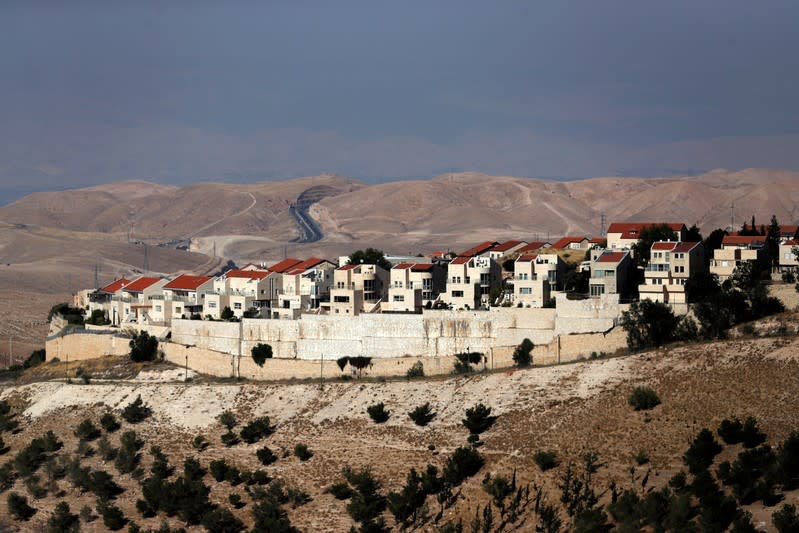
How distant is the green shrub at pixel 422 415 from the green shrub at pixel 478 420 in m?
1.29

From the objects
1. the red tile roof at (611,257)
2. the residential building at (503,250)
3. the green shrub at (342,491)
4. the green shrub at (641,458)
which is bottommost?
the green shrub at (342,491)

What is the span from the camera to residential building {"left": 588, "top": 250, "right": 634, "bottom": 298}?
4766cm

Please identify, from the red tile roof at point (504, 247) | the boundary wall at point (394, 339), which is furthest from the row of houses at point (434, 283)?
the boundary wall at point (394, 339)

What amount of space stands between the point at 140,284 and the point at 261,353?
12.6 meters

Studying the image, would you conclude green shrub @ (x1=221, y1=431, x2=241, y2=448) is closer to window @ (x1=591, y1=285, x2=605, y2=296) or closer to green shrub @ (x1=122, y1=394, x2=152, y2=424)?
green shrub @ (x1=122, y1=394, x2=152, y2=424)

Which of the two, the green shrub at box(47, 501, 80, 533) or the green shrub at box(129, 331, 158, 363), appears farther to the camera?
the green shrub at box(129, 331, 158, 363)

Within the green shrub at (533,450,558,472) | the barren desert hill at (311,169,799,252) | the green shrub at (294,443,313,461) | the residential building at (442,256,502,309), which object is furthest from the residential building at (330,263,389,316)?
the barren desert hill at (311,169,799,252)

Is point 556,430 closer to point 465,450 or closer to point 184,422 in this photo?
point 465,450

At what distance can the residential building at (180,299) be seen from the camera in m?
56.0

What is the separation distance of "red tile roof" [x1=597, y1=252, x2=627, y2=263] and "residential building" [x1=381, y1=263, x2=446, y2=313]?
23.0ft

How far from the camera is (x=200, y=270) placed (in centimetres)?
13538

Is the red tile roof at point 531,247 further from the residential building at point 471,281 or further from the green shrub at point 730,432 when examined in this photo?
the green shrub at point 730,432

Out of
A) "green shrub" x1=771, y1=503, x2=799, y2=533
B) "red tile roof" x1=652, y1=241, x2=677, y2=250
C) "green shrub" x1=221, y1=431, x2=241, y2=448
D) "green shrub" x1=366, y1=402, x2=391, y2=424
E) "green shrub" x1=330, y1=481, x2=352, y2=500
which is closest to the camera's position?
"green shrub" x1=771, y1=503, x2=799, y2=533

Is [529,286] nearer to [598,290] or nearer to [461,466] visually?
[598,290]
